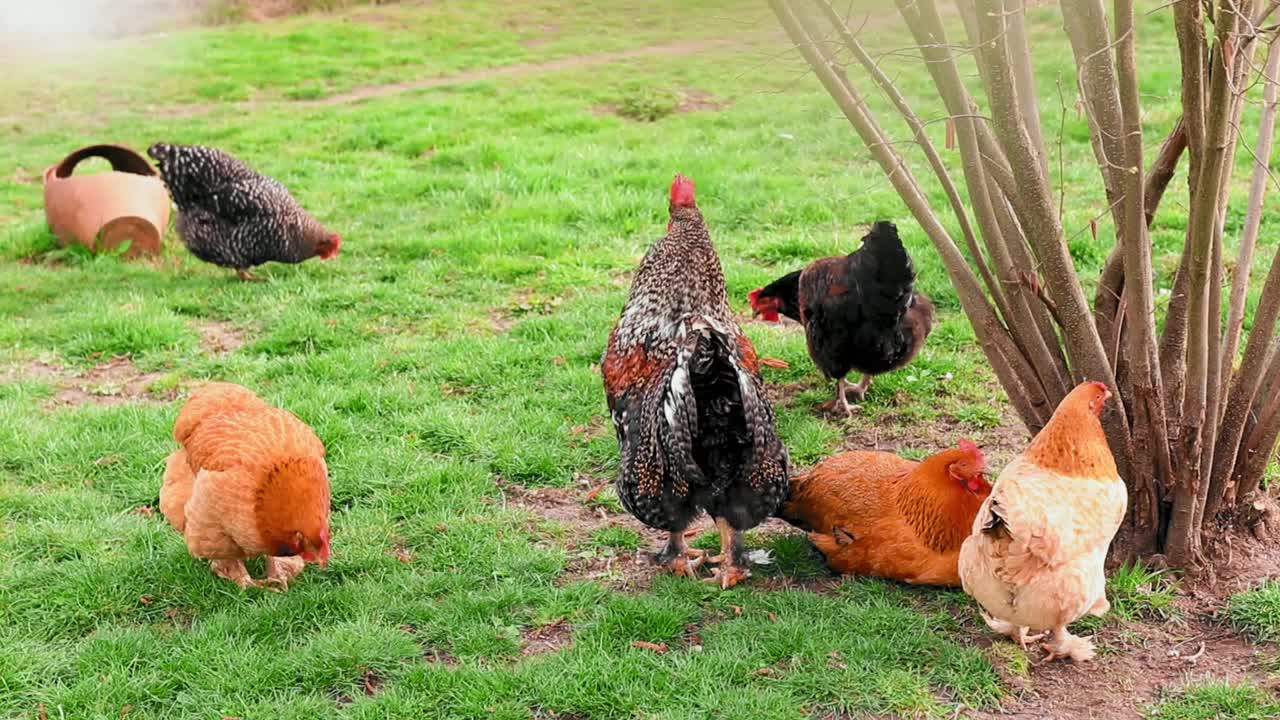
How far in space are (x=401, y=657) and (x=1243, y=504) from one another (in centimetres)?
322

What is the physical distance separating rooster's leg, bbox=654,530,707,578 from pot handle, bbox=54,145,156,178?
654 centimetres

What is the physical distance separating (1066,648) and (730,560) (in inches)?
49.7

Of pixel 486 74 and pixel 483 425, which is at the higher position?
pixel 486 74

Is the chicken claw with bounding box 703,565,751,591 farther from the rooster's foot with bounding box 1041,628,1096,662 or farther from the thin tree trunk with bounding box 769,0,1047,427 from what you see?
the thin tree trunk with bounding box 769,0,1047,427

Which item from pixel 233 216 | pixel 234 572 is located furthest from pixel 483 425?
pixel 233 216

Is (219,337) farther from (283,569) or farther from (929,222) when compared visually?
(929,222)

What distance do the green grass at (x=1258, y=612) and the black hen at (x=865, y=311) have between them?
206cm

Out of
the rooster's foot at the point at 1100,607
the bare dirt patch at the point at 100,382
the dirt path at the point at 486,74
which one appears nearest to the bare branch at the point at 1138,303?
the rooster's foot at the point at 1100,607

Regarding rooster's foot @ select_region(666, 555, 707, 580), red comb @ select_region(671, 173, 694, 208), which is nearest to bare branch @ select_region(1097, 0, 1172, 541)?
rooster's foot @ select_region(666, 555, 707, 580)

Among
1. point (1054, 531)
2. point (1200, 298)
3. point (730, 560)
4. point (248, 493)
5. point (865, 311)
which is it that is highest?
point (1200, 298)

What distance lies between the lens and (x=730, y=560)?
454cm

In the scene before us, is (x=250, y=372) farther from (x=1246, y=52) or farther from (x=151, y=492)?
(x=1246, y=52)

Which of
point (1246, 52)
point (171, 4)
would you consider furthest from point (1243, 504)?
point (171, 4)

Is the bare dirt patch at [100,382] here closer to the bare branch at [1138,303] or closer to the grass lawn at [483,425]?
the grass lawn at [483,425]
